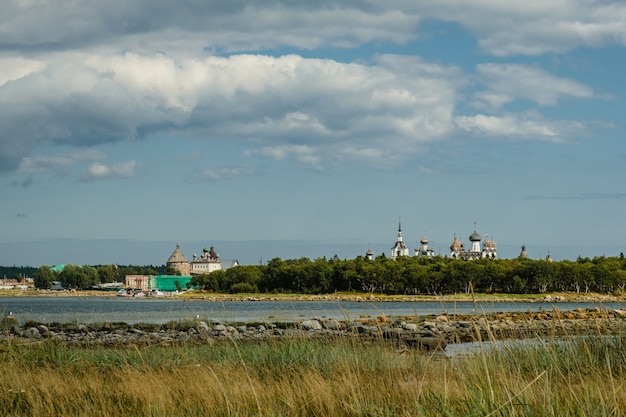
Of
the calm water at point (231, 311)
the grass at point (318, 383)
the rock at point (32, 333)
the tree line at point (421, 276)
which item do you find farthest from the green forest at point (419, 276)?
the grass at point (318, 383)

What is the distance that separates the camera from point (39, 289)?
197875mm

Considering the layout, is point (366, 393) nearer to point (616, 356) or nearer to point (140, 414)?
point (140, 414)

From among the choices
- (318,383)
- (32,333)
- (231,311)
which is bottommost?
(231,311)

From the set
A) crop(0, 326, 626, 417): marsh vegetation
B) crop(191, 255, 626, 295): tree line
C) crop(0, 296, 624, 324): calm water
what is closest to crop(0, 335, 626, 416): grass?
crop(0, 326, 626, 417): marsh vegetation

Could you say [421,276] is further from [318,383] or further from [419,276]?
[318,383]

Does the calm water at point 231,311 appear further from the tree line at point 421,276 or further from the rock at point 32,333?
the tree line at point 421,276

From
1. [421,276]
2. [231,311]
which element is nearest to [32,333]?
[231,311]

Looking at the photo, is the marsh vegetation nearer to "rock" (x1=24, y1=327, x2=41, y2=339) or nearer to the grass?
the grass

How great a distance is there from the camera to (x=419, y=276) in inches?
4449

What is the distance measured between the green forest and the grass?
86486mm

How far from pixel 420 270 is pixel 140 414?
110090 millimetres

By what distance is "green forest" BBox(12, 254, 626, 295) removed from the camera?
4245 inches

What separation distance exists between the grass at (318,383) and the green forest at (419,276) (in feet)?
284

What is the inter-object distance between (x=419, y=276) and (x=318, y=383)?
106 m
